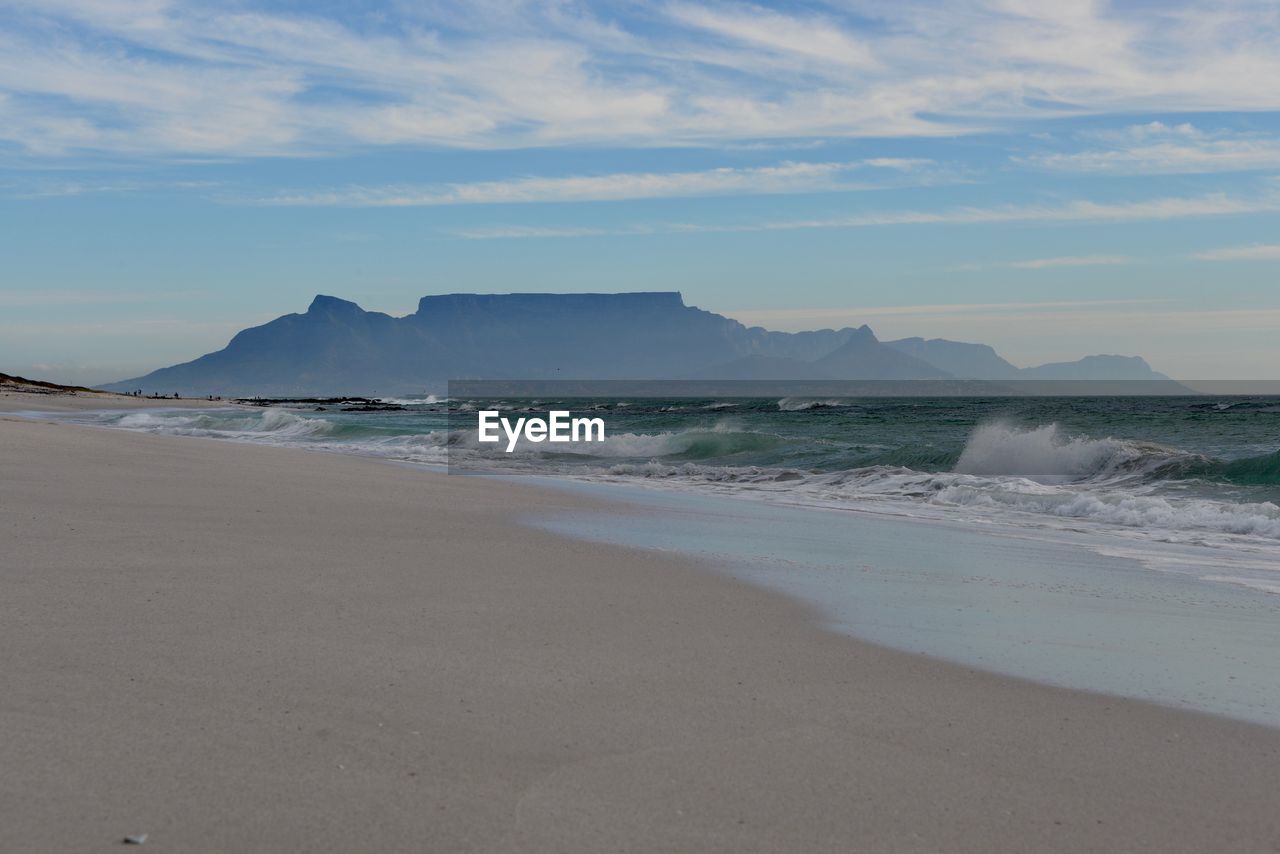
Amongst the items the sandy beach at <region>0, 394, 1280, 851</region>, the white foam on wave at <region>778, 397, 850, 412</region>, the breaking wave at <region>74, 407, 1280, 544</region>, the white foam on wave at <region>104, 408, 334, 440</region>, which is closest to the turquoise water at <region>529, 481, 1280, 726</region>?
the sandy beach at <region>0, 394, 1280, 851</region>

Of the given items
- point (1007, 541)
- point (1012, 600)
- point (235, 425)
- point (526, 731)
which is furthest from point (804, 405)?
point (526, 731)

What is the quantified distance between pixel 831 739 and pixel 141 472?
9774 mm

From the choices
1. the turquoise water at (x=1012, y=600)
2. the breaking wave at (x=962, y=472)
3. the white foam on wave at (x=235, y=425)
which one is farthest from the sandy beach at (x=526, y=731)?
the white foam on wave at (x=235, y=425)

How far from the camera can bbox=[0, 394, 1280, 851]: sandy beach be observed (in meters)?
2.77

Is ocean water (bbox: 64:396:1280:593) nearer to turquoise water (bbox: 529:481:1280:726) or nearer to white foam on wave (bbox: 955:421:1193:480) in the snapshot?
white foam on wave (bbox: 955:421:1193:480)

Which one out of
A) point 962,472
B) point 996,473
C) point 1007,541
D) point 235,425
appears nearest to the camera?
point 1007,541

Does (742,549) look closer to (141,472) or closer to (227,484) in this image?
(227,484)

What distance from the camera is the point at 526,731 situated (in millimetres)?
3439

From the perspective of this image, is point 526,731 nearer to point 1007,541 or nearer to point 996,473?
point 1007,541

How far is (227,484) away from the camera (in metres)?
10.8

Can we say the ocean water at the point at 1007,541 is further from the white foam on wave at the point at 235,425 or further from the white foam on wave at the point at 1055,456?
the white foam on wave at the point at 235,425

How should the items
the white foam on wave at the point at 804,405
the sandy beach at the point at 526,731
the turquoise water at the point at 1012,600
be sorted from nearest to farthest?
the sandy beach at the point at 526,731
the turquoise water at the point at 1012,600
the white foam on wave at the point at 804,405

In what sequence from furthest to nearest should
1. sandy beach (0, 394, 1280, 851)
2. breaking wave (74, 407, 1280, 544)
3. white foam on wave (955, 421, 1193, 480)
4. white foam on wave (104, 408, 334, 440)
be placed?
white foam on wave (104, 408, 334, 440) → white foam on wave (955, 421, 1193, 480) → breaking wave (74, 407, 1280, 544) → sandy beach (0, 394, 1280, 851)

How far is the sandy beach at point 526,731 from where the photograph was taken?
277 centimetres
